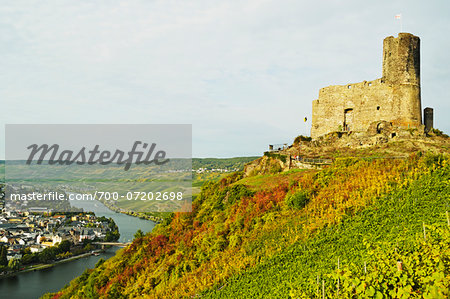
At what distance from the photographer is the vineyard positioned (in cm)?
912

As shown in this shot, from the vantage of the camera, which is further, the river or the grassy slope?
the river

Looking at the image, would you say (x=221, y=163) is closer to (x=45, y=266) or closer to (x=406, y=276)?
(x=45, y=266)

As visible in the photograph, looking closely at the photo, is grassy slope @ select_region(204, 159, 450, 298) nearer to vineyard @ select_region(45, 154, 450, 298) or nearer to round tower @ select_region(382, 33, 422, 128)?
vineyard @ select_region(45, 154, 450, 298)

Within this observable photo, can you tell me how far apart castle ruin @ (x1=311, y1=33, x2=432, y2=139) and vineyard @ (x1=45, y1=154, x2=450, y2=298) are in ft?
43.0

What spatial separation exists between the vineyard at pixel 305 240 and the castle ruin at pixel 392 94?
1310 cm

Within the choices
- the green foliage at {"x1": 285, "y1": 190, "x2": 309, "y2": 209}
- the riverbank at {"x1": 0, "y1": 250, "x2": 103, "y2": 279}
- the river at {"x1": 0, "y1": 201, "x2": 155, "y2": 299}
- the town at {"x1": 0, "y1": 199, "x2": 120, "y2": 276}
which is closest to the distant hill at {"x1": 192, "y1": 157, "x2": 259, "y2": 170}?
the town at {"x1": 0, "y1": 199, "x2": 120, "y2": 276}

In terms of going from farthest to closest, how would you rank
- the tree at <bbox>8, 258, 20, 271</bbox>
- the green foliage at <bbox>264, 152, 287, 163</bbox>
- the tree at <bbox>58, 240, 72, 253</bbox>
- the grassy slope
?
the tree at <bbox>58, 240, 72, 253</bbox>, the tree at <bbox>8, 258, 20, 271</bbox>, the green foliage at <bbox>264, 152, 287, 163</bbox>, the grassy slope

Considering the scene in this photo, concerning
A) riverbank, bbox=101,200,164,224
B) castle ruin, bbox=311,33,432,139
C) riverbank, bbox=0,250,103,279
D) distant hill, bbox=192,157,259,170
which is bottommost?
riverbank, bbox=0,250,103,279

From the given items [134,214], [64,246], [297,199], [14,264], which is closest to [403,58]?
[297,199]

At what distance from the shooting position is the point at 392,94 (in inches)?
1244

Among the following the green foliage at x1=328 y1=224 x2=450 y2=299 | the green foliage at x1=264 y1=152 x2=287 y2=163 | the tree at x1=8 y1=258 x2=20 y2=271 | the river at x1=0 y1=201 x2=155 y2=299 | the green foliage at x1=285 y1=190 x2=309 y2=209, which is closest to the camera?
the green foliage at x1=328 y1=224 x2=450 y2=299

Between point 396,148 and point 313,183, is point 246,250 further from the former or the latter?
point 396,148

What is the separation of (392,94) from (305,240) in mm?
22337

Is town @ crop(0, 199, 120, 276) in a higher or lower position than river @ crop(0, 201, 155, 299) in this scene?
higher
